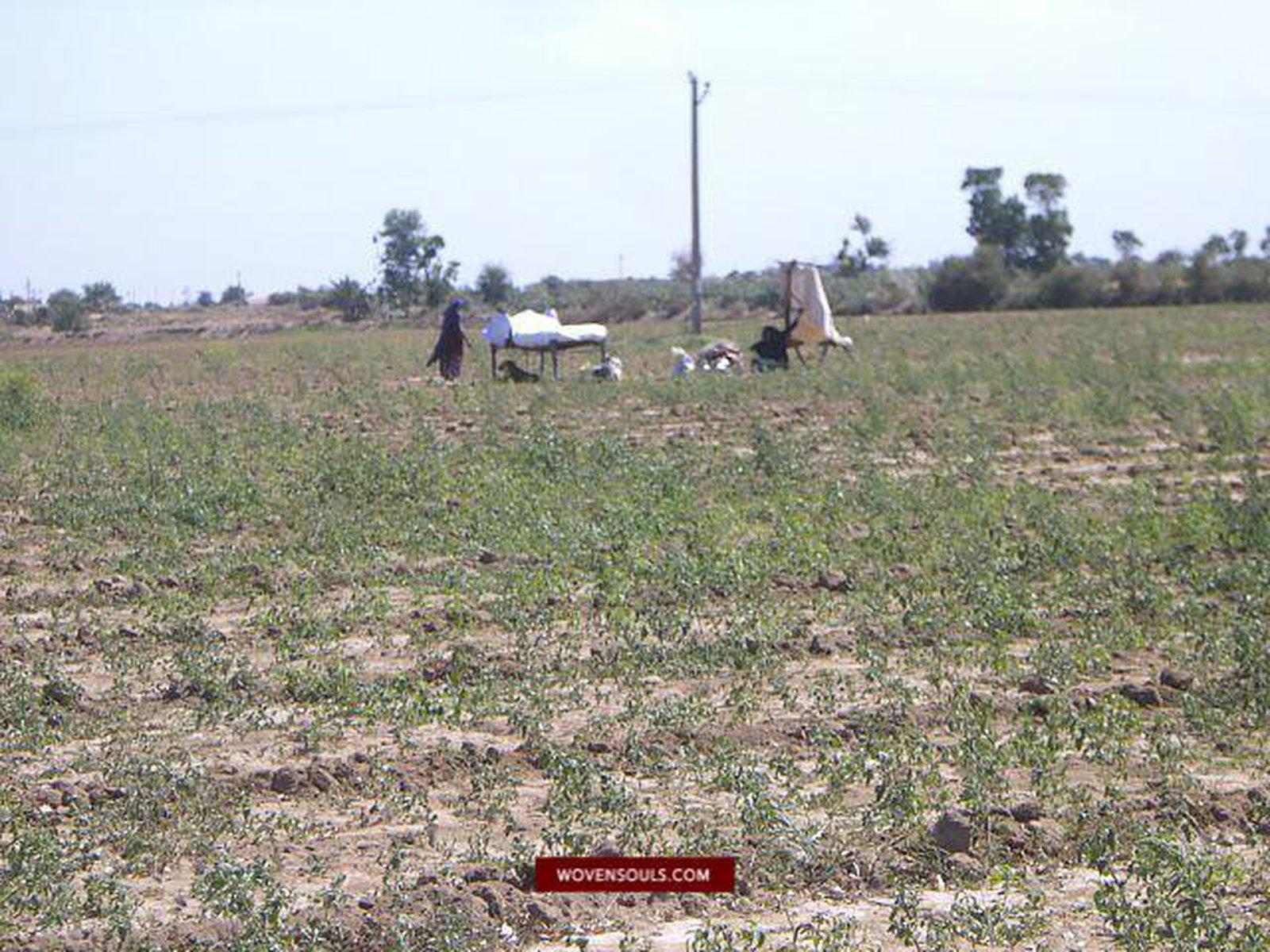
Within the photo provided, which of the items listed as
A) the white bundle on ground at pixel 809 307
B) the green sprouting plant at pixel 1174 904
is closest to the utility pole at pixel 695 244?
the white bundle on ground at pixel 809 307

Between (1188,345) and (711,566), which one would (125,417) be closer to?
(711,566)

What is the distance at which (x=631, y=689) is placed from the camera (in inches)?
314

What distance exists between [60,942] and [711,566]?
581 cm

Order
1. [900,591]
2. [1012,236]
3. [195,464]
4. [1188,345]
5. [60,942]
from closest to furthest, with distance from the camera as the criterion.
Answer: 1. [60,942]
2. [900,591]
3. [195,464]
4. [1188,345]
5. [1012,236]

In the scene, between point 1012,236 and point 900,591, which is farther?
point 1012,236

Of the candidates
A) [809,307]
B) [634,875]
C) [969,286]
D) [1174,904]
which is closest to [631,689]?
[634,875]

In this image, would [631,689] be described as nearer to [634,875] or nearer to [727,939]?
[634,875]

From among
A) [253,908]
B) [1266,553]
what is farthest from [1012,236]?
[253,908]

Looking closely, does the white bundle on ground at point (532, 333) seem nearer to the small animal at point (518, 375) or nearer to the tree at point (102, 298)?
the small animal at point (518, 375)

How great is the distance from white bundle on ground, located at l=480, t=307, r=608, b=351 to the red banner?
719 inches

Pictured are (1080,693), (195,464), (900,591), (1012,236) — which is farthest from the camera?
(1012,236)

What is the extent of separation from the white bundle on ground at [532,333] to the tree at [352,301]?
115 feet

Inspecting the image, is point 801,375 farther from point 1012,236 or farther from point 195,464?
point 1012,236

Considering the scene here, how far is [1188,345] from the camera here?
31.7 meters
